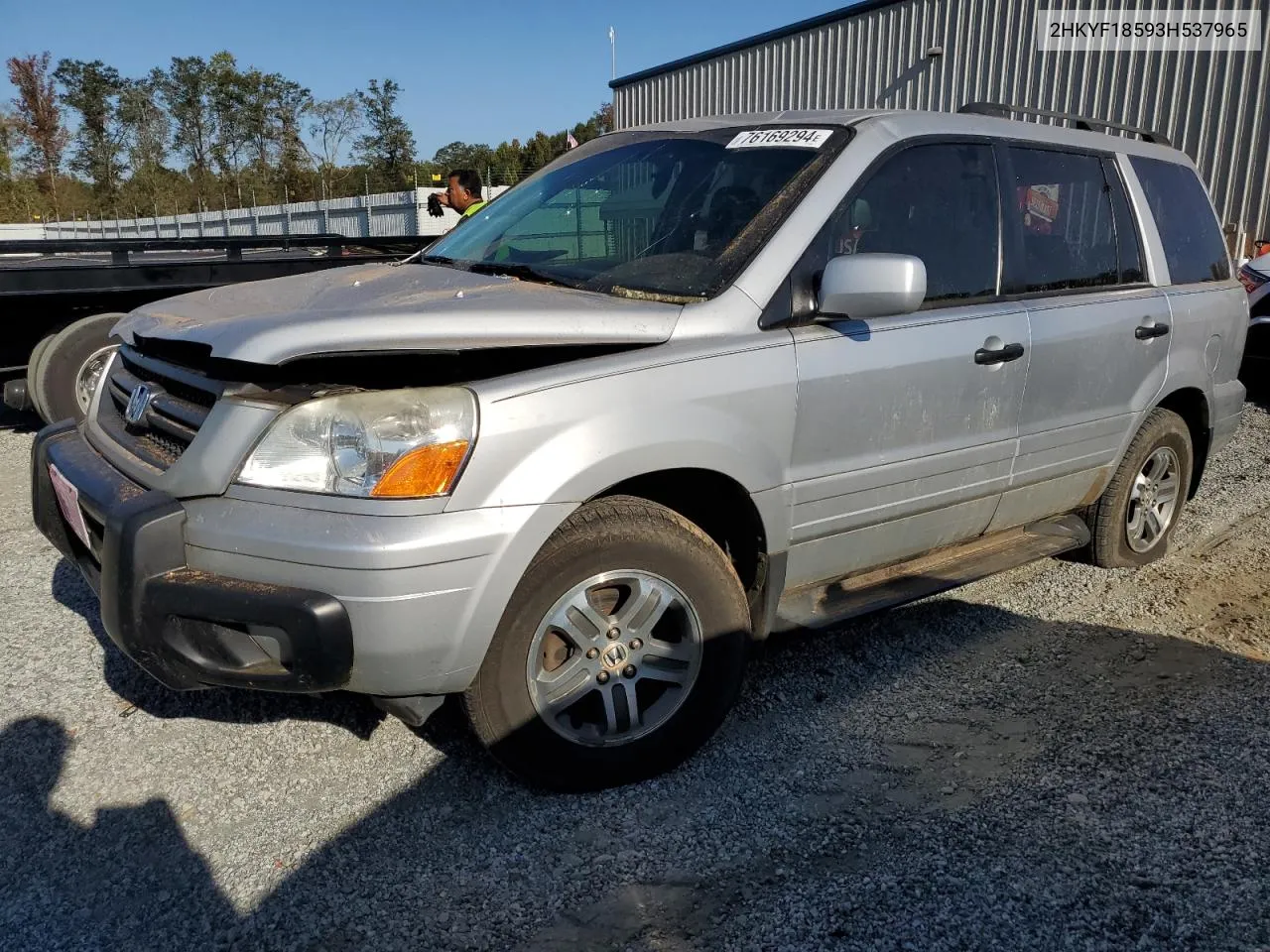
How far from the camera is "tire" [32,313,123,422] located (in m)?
6.41

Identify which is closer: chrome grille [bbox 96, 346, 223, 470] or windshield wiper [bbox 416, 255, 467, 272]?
chrome grille [bbox 96, 346, 223, 470]

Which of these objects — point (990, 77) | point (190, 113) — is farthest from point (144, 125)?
point (990, 77)

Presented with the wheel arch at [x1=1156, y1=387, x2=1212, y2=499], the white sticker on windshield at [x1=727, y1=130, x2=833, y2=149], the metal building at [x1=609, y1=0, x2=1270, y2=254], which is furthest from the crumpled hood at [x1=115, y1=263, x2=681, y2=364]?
the metal building at [x1=609, y1=0, x2=1270, y2=254]

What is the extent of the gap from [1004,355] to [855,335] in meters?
0.71

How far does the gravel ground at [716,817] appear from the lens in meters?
2.33

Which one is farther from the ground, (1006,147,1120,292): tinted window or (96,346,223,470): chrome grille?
(1006,147,1120,292): tinted window

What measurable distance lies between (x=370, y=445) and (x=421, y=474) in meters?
0.14

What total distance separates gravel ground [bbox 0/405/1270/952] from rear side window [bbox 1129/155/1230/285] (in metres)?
1.72

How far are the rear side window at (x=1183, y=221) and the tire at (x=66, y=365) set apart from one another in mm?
6013

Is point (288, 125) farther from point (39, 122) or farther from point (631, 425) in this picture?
point (631, 425)

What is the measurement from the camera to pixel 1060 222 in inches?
155

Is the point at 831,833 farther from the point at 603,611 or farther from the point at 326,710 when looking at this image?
the point at 326,710

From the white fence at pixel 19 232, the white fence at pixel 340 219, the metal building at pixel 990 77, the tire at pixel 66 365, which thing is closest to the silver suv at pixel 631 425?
the tire at pixel 66 365

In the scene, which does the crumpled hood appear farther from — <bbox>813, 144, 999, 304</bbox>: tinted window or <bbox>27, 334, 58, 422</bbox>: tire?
<bbox>27, 334, 58, 422</bbox>: tire
